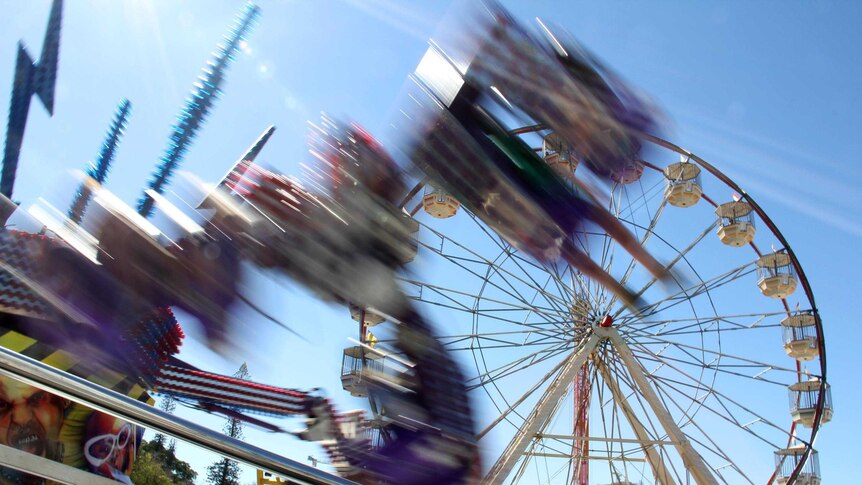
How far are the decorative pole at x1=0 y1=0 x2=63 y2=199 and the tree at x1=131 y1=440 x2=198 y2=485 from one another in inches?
443

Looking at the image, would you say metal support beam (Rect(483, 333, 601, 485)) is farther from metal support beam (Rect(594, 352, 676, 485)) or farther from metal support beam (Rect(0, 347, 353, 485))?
metal support beam (Rect(0, 347, 353, 485))

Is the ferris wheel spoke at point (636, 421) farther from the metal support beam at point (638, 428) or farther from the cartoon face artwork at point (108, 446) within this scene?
the cartoon face artwork at point (108, 446)

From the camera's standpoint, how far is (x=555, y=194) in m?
4.39

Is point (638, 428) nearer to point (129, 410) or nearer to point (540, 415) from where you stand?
point (540, 415)

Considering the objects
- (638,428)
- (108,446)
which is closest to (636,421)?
(638,428)

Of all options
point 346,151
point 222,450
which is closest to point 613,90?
point 346,151

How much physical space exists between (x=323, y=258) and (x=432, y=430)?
1.04 metres

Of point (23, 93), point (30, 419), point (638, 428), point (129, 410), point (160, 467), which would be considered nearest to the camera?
point (129, 410)

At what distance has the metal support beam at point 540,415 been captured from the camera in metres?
9.30

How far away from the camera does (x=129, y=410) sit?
1.20 meters

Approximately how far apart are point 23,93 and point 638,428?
30.1ft

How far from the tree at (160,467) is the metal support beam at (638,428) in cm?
1006

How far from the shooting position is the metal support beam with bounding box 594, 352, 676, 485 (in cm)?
973

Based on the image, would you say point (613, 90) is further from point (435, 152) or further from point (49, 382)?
point (49, 382)
